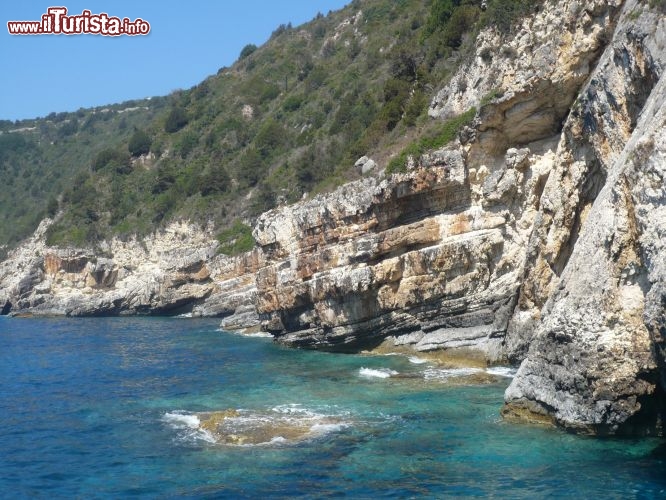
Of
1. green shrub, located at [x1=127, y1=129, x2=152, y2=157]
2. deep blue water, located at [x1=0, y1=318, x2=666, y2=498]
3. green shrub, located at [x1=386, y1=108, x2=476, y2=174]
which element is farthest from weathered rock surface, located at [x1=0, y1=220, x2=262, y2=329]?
deep blue water, located at [x1=0, y1=318, x2=666, y2=498]

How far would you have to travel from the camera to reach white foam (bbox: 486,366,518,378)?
23.0 metres

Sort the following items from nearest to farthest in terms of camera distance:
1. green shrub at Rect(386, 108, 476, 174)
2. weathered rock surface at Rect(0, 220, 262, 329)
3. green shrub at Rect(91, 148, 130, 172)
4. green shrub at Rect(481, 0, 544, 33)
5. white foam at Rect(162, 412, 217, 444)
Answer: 1. white foam at Rect(162, 412, 217, 444)
2. green shrub at Rect(481, 0, 544, 33)
3. green shrub at Rect(386, 108, 476, 174)
4. weathered rock surface at Rect(0, 220, 262, 329)
5. green shrub at Rect(91, 148, 130, 172)

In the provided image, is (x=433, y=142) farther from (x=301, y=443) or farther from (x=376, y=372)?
(x=301, y=443)

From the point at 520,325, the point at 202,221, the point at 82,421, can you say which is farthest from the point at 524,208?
the point at 202,221

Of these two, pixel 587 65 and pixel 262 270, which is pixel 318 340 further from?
pixel 587 65

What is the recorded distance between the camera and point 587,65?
23.5 m

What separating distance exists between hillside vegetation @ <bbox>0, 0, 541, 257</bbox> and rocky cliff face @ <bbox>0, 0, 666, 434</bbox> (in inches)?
102

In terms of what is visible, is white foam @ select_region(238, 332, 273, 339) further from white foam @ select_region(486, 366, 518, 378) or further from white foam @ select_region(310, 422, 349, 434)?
white foam @ select_region(310, 422, 349, 434)

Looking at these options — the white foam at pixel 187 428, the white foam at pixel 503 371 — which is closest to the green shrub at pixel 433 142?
the white foam at pixel 503 371

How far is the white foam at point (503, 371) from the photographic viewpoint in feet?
75.6

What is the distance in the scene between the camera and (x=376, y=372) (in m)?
25.5

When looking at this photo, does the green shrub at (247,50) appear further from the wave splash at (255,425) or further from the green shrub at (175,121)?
the wave splash at (255,425)

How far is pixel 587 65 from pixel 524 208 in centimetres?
561

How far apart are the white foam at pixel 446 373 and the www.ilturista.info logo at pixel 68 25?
1916 cm
